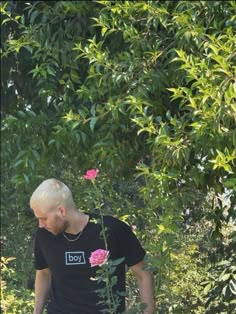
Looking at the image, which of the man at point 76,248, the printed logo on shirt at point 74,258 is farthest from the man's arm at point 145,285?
the printed logo on shirt at point 74,258

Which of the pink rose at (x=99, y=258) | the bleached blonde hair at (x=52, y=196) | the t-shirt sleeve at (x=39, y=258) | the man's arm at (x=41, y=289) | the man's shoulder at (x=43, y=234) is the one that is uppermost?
the bleached blonde hair at (x=52, y=196)

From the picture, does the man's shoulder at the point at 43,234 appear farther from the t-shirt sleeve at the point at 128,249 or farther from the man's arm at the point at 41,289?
the t-shirt sleeve at the point at 128,249

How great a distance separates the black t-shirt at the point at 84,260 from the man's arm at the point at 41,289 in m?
0.19

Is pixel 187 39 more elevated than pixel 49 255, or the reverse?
pixel 187 39

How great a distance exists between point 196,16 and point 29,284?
10.5 ft

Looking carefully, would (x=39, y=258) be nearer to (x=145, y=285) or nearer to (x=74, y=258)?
(x=74, y=258)

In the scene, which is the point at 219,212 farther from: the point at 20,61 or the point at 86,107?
Answer: the point at 20,61

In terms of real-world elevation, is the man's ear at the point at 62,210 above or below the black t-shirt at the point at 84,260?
above

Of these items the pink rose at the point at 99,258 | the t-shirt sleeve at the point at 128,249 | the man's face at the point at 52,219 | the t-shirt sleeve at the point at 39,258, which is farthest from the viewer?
the t-shirt sleeve at the point at 39,258

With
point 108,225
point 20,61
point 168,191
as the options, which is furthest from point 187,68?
point 20,61

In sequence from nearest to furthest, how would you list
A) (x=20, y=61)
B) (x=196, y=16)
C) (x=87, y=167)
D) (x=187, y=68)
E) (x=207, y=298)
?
(x=187, y=68)
(x=196, y=16)
(x=207, y=298)
(x=87, y=167)
(x=20, y=61)

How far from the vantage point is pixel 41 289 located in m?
3.90

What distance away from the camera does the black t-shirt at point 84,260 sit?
11.7ft

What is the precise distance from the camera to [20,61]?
5121mm
